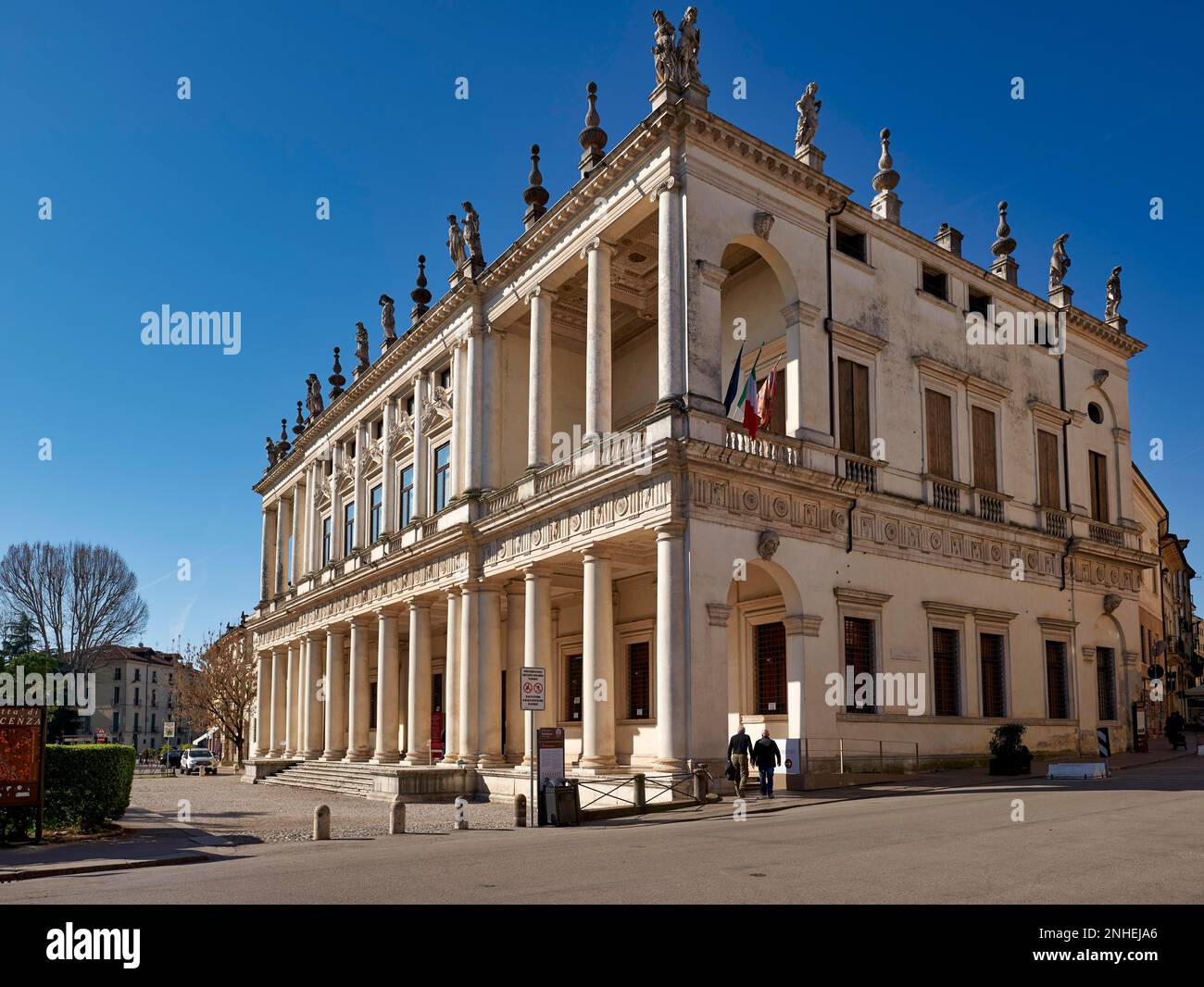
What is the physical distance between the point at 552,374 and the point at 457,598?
769 centimetres

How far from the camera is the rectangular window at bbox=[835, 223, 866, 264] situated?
28.1 m

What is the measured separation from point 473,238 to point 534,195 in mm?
4036

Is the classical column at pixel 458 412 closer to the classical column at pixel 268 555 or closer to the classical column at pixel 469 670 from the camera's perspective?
the classical column at pixel 469 670

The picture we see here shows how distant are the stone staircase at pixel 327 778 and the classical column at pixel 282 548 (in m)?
15.0

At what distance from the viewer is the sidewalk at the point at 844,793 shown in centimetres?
1923

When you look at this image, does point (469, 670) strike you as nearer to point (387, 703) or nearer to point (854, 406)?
point (387, 703)

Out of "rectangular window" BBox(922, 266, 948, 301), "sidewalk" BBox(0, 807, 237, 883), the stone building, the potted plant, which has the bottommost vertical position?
"sidewalk" BBox(0, 807, 237, 883)

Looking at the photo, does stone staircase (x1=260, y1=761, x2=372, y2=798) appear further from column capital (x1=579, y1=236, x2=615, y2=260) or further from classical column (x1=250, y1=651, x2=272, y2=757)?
column capital (x1=579, y1=236, x2=615, y2=260)

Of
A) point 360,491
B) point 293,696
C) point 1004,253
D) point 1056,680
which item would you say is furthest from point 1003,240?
point 293,696

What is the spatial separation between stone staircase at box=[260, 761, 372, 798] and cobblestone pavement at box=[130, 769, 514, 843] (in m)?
0.63

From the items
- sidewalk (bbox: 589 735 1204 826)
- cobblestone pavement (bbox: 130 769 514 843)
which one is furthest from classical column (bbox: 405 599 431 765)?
sidewalk (bbox: 589 735 1204 826)

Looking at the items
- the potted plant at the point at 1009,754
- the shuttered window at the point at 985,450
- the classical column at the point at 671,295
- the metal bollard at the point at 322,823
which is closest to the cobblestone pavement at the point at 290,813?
the metal bollard at the point at 322,823
